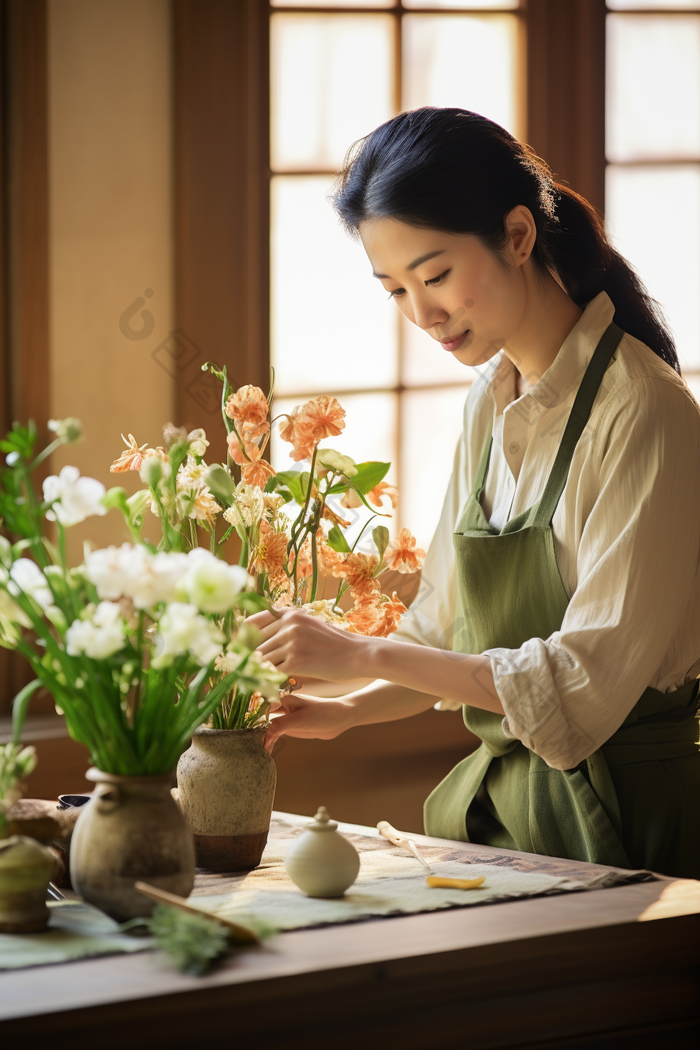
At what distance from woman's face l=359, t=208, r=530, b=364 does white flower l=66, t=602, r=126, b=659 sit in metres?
0.68

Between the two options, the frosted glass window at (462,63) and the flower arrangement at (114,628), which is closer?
the flower arrangement at (114,628)

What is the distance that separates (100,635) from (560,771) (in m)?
0.73

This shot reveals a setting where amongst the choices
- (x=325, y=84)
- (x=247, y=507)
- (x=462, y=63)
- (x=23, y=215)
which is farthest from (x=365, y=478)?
(x=462, y=63)

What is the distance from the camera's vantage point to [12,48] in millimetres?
1999

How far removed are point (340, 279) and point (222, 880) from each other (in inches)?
58.4

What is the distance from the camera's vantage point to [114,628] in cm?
93

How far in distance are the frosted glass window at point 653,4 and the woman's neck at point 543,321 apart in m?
1.32

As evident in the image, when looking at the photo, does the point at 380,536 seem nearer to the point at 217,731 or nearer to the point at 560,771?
the point at 217,731

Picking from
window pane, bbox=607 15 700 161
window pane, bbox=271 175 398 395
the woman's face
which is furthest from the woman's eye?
window pane, bbox=607 15 700 161

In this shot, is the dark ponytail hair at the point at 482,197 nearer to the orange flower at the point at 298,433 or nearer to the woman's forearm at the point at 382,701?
the orange flower at the point at 298,433

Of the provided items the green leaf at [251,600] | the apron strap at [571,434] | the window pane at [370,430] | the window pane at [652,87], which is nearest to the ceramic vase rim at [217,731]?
the green leaf at [251,600]

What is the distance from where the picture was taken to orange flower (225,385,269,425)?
1212 mm

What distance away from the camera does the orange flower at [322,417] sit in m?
1.22

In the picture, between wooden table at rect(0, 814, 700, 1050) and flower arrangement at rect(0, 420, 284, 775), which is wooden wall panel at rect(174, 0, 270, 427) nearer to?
flower arrangement at rect(0, 420, 284, 775)
